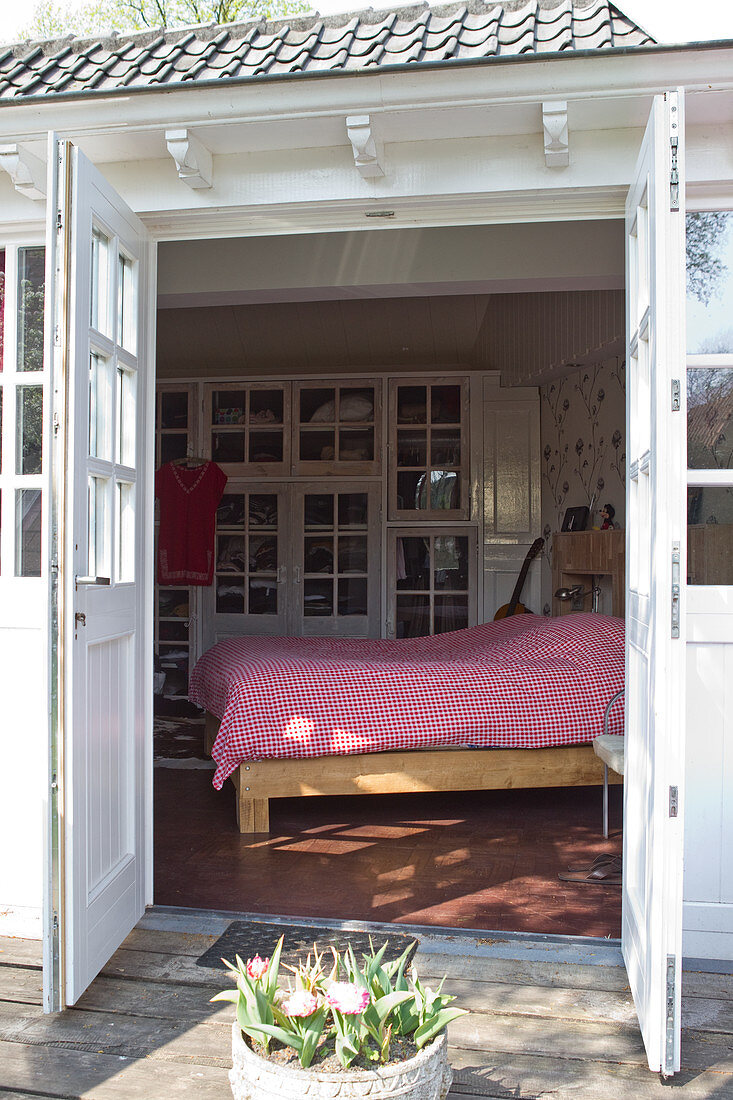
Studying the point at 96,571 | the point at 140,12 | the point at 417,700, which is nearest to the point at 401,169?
the point at 96,571

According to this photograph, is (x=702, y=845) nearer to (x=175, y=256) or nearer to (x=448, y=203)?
(x=448, y=203)

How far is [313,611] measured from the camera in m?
7.36

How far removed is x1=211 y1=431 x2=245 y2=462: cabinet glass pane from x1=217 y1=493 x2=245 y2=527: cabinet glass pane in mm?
303

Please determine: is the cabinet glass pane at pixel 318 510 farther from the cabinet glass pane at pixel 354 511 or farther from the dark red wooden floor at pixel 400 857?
the dark red wooden floor at pixel 400 857

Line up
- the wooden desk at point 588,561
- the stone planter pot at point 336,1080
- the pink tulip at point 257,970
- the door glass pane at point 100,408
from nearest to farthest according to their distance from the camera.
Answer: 1. the stone planter pot at point 336,1080
2. the pink tulip at point 257,970
3. the door glass pane at point 100,408
4. the wooden desk at point 588,561

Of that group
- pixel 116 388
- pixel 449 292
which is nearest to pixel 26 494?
pixel 116 388

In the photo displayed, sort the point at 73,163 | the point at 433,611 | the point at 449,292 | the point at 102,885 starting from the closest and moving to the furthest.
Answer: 1. the point at 73,163
2. the point at 102,885
3. the point at 449,292
4. the point at 433,611

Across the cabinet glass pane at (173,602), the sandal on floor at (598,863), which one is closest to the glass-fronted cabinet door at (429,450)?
the cabinet glass pane at (173,602)

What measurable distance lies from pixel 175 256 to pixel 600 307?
2.41 m

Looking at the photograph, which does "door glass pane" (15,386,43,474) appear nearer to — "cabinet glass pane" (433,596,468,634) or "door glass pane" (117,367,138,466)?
"door glass pane" (117,367,138,466)

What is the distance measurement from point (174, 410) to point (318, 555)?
1715 millimetres

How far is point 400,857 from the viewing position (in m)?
3.61

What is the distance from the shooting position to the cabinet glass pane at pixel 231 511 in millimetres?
7492

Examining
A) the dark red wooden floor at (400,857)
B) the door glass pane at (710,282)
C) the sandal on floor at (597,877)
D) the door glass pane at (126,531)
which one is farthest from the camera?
the sandal on floor at (597,877)
